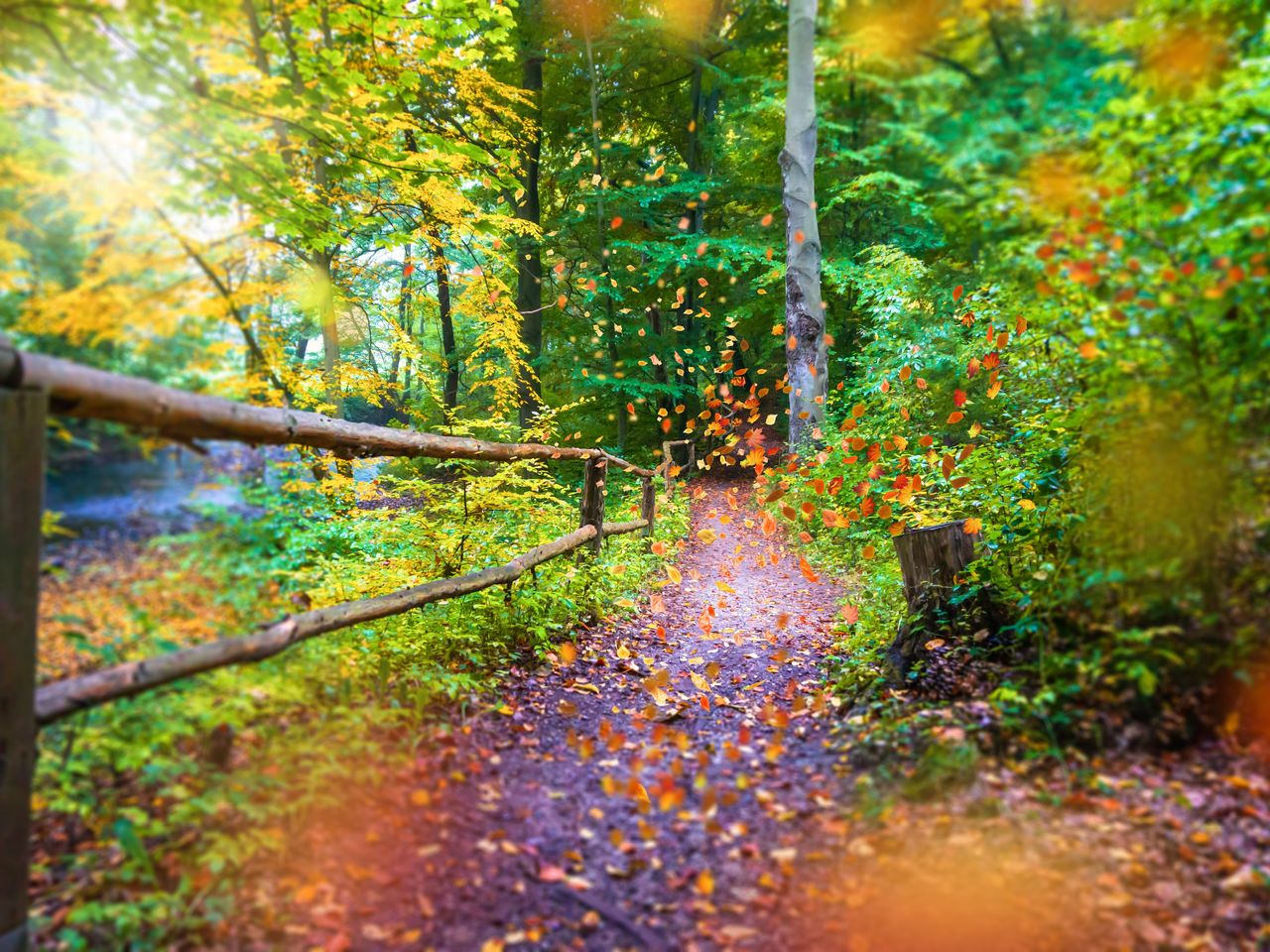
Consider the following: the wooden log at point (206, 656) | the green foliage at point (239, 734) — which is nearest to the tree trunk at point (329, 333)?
the green foliage at point (239, 734)

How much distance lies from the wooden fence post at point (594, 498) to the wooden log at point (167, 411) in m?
2.79

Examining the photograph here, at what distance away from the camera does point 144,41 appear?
250 cm

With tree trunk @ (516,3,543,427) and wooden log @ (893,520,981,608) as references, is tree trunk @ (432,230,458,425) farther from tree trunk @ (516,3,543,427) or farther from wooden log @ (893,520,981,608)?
wooden log @ (893,520,981,608)

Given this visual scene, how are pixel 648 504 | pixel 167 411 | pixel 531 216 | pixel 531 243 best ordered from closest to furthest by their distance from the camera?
pixel 167 411
pixel 648 504
pixel 531 243
pixel 531 216

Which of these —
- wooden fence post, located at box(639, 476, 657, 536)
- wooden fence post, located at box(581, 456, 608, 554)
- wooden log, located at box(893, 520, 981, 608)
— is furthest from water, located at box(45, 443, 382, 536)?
wooden fence post, located at box(639, 476, 657, 536)

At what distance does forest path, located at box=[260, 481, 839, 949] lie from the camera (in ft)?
6.95

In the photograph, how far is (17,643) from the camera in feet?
5.95

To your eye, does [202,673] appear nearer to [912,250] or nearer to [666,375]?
[912,250]

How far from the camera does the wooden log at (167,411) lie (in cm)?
182

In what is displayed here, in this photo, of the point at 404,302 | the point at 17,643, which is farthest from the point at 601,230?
the point at 17,643

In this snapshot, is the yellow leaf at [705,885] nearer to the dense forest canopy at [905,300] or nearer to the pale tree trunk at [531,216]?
the dense forest canopy at [905,300]

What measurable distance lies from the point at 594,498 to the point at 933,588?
2.99 m

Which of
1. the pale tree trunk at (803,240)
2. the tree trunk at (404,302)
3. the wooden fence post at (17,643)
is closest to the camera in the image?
the wooden fence post at (17,643)

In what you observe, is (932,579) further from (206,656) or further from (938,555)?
(206,656)
